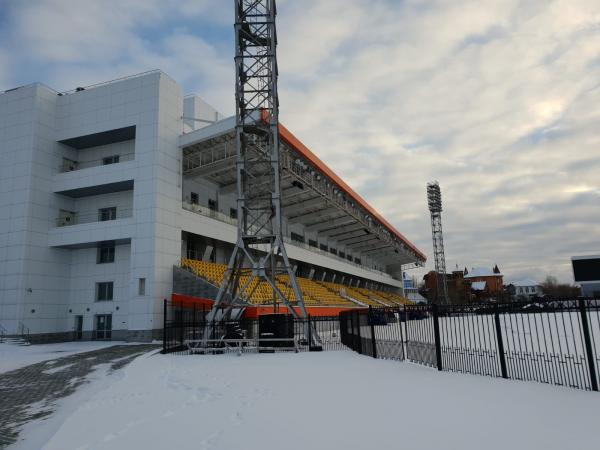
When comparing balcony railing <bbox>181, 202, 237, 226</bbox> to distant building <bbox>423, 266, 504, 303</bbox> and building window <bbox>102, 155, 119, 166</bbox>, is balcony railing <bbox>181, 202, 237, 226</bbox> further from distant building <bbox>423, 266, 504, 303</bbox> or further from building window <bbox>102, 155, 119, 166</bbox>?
distant building <bbox>423, 266, 504, 303</bbox>

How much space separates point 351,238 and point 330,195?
80.1 feet

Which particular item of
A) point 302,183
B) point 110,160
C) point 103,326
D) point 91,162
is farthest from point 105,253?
point 302,183

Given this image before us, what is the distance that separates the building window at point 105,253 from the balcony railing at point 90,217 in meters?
1.99

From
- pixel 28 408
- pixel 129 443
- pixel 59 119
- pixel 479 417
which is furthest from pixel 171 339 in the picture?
pixel 59 119

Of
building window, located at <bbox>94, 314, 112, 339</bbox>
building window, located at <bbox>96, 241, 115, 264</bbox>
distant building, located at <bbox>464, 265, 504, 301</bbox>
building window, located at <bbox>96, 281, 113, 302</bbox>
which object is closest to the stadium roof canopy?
building window, located at <bbox>96, 241, 115, 264</bbox>

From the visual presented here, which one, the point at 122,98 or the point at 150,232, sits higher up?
the point at 122,98

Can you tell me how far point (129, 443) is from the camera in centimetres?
617

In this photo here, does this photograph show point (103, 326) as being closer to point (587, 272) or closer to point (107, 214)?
point (107, 214)

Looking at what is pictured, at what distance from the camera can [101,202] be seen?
111ft

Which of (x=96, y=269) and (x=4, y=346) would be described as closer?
(x=4, y=346)

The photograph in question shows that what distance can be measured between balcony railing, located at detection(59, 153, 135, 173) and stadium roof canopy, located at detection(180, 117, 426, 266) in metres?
4.48

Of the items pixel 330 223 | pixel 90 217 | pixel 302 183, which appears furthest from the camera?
pixel 330 223

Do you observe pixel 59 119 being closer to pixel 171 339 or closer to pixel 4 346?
pixel 4 346

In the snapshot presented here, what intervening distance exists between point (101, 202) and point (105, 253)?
411 cm
